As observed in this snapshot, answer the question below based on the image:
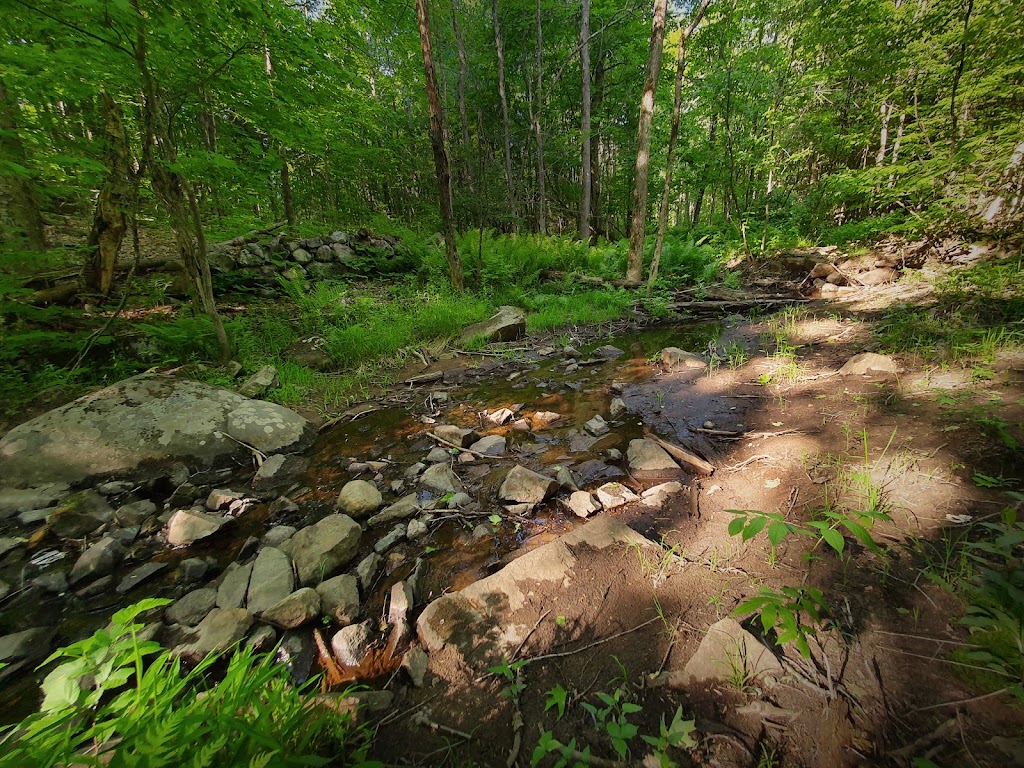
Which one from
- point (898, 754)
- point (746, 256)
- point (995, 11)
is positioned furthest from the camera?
point (746, 256)

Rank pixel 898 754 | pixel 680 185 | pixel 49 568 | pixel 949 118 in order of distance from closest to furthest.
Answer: pixel 898 754 → pixel 49 568 → pixel 949 118 → pixel 680 185

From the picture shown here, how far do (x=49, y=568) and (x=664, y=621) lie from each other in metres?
3.53

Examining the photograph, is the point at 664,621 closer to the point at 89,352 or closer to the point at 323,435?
the point at 323,435

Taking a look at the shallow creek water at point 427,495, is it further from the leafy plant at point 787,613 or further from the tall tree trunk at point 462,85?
the tall tree trunk at point 462,85

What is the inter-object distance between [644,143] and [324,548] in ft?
32.7

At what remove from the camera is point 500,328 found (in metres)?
6.61

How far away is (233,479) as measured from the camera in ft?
10.6

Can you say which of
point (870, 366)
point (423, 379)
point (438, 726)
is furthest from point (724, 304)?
point (438, 726)

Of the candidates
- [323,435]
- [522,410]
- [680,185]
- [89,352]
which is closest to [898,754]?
[522,410]

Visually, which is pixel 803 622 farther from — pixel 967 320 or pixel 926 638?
pixel 967 320

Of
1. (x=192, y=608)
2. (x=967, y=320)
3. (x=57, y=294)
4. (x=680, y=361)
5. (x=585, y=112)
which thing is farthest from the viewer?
(x=585, y=112)

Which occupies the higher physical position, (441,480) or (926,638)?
(926,638)

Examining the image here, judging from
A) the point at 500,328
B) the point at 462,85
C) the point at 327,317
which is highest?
the point at 462,85

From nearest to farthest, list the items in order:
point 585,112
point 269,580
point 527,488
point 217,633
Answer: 1. point 217,633
2. point 269,580
3. point 527,488
4. point 585,112
